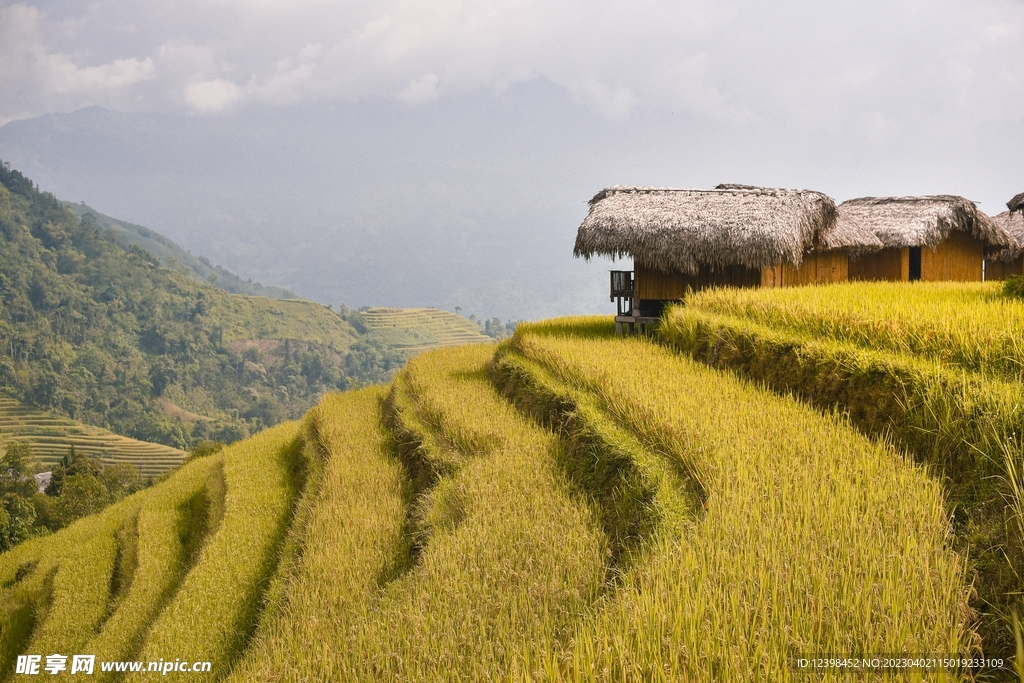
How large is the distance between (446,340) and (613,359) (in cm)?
12560

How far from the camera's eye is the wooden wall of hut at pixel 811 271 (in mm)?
13156

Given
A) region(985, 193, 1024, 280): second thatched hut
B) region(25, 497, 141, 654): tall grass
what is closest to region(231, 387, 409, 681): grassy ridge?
region(25, 497, 141, 654): tall grass

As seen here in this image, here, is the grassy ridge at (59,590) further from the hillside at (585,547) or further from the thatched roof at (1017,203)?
the thatched roof at (1017,203)

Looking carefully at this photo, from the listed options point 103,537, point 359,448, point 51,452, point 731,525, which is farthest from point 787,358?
point 51,452

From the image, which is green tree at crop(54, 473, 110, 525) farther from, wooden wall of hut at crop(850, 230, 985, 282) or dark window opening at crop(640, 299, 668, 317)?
wooden wall of hut at crop(850, 230, 985, 282)

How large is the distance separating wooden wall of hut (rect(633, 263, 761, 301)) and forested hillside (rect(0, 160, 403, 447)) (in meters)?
69.9

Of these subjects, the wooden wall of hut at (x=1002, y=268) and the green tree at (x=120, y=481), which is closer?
the wooden wall of hut at (x=1002, y=268)

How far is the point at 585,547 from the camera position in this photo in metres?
4.49

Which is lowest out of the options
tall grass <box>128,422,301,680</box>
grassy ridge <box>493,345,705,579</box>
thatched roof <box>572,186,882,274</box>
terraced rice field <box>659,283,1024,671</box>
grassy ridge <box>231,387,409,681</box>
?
tall grass <box>128,422,301,680</box>

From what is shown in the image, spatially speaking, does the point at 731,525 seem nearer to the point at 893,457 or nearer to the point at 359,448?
the point at 893,457

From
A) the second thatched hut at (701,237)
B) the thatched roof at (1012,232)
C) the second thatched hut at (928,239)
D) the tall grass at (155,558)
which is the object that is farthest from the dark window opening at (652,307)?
the thatched roof at (1012,232)

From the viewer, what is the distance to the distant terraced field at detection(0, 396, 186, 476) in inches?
2450

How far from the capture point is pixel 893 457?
176 inches

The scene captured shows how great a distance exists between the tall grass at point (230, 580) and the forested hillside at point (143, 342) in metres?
68.8
